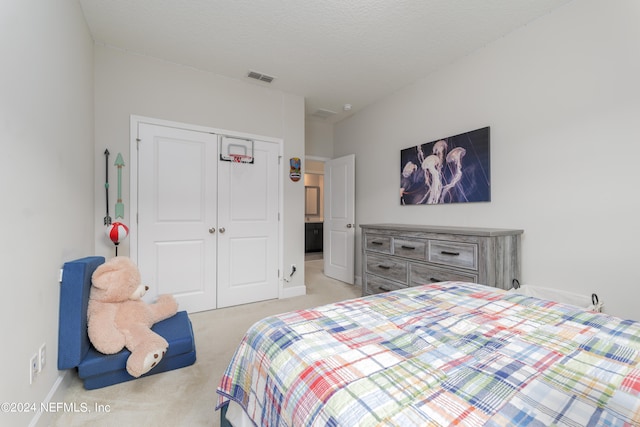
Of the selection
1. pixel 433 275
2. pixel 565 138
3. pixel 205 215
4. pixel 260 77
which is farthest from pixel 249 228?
pixel 565 138

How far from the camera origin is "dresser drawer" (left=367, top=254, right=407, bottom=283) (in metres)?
2.87

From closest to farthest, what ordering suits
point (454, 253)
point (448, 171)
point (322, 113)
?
point (454, 253) < point (448, 171) < point (322, 113)

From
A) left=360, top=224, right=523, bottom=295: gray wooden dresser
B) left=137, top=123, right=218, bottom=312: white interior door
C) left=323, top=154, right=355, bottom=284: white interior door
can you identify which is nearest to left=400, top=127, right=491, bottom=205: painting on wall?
left=360, top=224, right=523, bottom=295: gray wooden dresser

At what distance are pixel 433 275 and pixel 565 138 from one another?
1.49 m

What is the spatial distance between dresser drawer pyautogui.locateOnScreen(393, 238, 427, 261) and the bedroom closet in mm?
1556

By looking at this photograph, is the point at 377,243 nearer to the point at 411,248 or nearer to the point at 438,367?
the point at 411,248

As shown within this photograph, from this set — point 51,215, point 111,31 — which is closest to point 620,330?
point 51,215

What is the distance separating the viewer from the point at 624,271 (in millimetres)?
1899

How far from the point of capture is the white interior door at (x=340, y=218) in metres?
4.27

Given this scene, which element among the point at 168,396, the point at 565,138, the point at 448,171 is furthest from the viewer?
the point at 448,171

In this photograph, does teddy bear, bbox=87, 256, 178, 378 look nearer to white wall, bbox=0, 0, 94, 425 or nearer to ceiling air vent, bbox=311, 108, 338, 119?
white wall, bbox=0, 0, 94, 425

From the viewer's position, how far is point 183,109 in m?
3.09

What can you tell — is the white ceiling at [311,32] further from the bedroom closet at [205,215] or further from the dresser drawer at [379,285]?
the dresser drawer at [379,285]

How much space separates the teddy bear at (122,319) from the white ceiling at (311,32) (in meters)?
2.02
